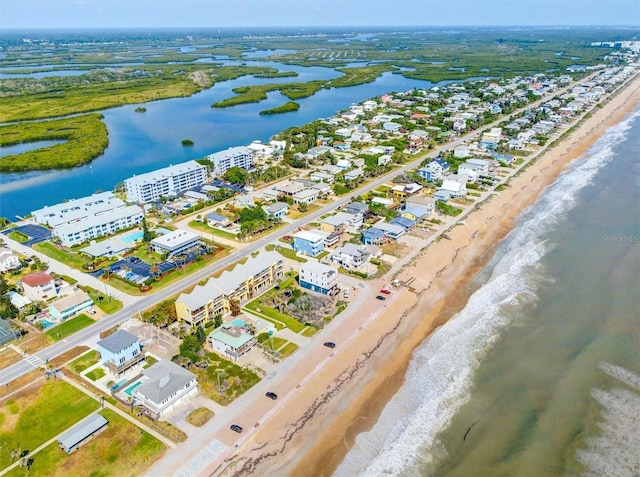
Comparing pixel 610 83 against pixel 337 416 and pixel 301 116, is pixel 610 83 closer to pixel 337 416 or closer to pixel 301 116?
pixel 301 116

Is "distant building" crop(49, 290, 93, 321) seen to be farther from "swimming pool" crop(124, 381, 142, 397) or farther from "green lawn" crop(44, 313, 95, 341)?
"swimming pool" crop(124, 381, 142, 397)

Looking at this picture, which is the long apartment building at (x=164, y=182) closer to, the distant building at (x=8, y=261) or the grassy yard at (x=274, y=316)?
the distant building at (x=8, y=261)

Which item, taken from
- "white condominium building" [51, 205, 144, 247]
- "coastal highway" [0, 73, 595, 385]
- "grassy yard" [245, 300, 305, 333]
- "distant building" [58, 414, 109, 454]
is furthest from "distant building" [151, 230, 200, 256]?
"distant building" [58, 414, 109, 454]

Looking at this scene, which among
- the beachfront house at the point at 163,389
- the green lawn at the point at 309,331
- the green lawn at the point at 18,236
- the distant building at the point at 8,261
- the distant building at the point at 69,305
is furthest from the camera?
the green lawn at the point at 18,236

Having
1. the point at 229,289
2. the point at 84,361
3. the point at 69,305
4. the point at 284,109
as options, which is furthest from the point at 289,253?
the point at 284,109

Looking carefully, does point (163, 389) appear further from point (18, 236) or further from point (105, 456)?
point (18, 236)

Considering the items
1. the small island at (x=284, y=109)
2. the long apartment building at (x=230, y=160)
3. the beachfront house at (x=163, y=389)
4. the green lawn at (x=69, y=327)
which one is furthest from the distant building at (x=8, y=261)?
the small island at (x=284, y=109)
